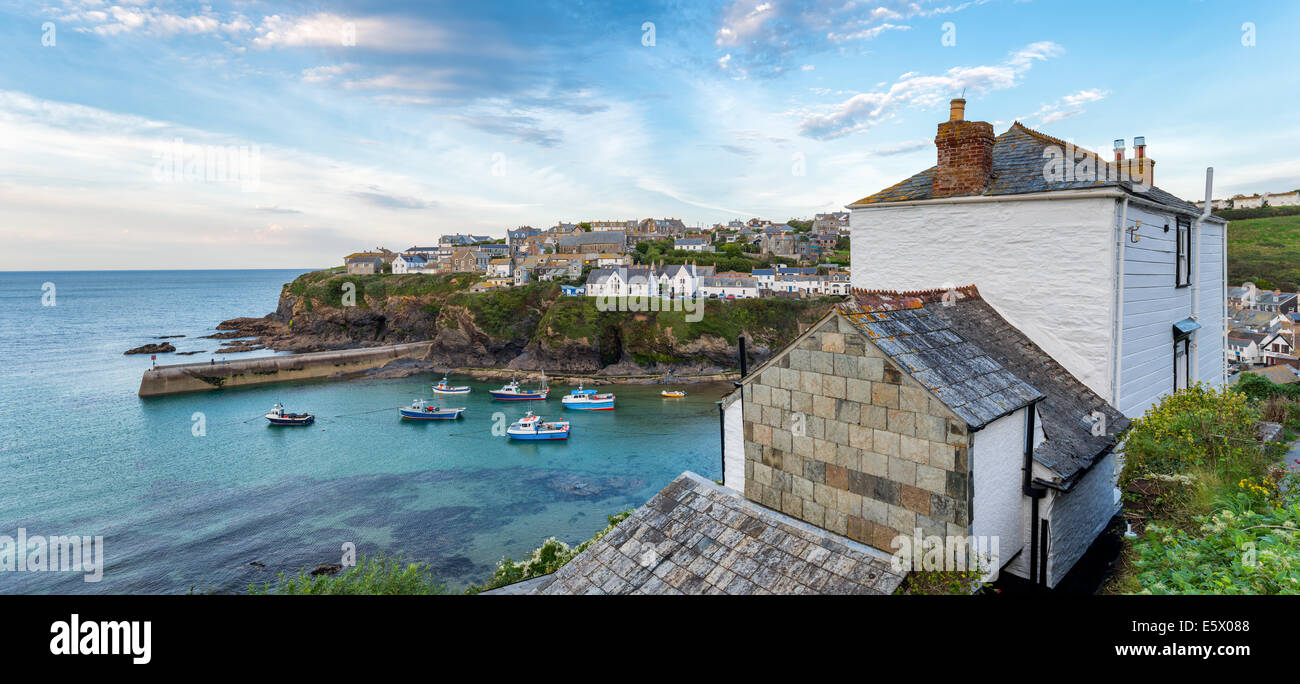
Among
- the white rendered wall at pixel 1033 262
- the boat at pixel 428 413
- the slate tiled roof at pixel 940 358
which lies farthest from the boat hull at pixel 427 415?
the slate tiled roof at pixel 940 358

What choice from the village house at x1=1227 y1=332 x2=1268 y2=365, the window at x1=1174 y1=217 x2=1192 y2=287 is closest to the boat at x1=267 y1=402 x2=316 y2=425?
the window at x1=1174 y1=217 x2=1192 y2=287

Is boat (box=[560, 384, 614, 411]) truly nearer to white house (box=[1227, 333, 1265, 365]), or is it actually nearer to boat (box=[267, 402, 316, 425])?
boat (box=[267, 402, 316, 425])

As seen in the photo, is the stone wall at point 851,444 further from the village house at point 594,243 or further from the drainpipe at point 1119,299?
the village house at point 594,243

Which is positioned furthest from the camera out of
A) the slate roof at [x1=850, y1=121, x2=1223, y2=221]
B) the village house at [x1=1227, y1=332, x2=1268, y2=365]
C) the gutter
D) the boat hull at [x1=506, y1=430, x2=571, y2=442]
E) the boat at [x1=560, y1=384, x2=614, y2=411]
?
the boat at [x1=560, y1=384, x2=614, y2=411]

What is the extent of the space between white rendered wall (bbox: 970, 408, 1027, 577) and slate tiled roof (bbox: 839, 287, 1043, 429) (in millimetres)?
263

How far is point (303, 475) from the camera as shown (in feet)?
135

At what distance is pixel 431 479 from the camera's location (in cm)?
4038

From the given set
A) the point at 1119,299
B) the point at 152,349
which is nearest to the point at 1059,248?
the point at 1119,299

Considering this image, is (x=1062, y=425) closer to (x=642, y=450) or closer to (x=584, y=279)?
(x=642, y=450)

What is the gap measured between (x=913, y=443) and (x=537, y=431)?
1716 inches

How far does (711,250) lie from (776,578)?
116 meters

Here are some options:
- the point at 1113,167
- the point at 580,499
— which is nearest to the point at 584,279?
the point at 580,499

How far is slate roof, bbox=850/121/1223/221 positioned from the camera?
12024 mm

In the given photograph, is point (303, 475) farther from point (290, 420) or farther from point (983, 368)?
point (983, 368)
